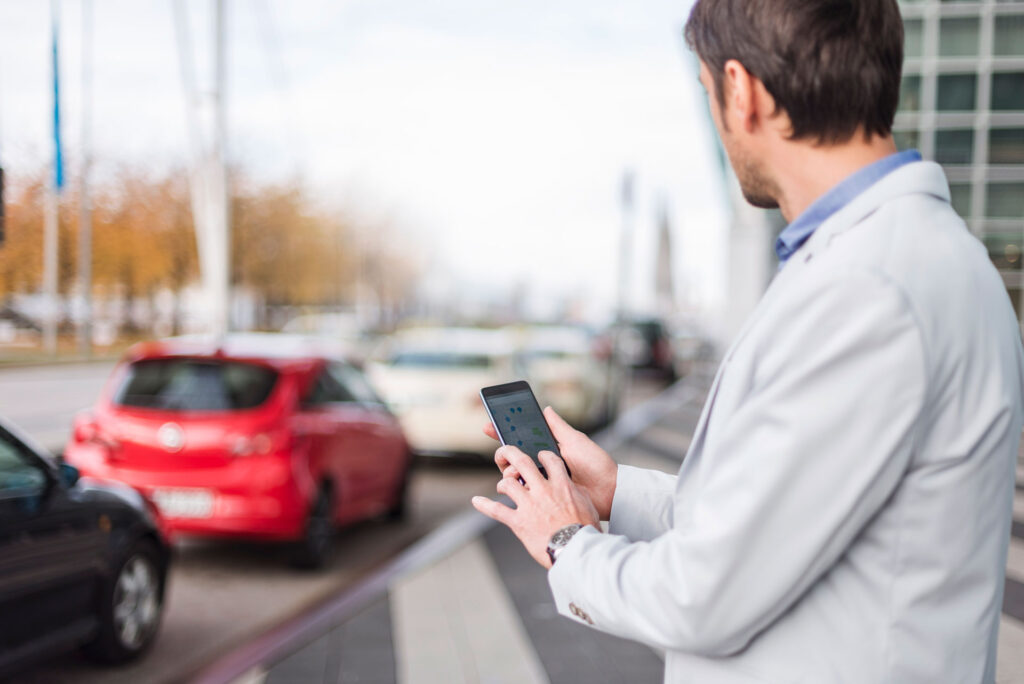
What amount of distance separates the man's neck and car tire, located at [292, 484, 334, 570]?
6.02 m

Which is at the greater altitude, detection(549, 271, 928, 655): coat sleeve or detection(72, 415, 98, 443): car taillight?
detection(549, 271, 928, 655): coat sleeve

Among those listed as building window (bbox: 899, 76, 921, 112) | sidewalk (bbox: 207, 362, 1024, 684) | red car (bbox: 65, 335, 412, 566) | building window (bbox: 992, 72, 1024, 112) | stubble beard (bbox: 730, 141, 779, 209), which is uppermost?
building window (bbox: 992, 72, 1024, 112)

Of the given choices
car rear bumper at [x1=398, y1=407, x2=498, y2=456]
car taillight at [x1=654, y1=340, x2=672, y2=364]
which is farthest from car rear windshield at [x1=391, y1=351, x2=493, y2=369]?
car taillight at [x1=654, y1=340, x2=672, y2=364]

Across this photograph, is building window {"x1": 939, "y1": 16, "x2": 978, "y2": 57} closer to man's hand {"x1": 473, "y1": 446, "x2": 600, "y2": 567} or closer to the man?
the man

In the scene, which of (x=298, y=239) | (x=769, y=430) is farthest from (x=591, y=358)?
(x=298, y=239)

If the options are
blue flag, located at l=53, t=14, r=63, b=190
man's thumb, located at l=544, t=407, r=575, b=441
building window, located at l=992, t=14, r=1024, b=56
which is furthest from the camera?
building window, located at l=992, t=14, r=1024, b=56

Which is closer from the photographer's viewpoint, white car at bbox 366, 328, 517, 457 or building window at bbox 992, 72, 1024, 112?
white car at bbox 366, 328, 517, 457

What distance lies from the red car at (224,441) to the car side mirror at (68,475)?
194cm

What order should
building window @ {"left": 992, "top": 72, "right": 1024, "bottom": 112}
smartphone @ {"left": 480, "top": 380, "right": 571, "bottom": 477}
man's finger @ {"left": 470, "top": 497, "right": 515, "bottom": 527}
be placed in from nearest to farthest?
man's finger @ {"left": 470, "top": 497, "right": 515, "bottom": 527}
smartphone @ {"left": 480, "top": 380, "right": 571, "bottom": 477}
building window @ {"left": 992, "top": 72, "right": 1024, "bottom": 112}

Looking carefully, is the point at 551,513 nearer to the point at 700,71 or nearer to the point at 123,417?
the point at 700,71

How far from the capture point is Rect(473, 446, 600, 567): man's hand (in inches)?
57.9

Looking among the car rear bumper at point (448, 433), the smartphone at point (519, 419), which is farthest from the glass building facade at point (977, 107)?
the smartphone at point (519, 419)

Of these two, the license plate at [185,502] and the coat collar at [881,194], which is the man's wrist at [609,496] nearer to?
the coat collar at [881,194]

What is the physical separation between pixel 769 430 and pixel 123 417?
6.43 m
